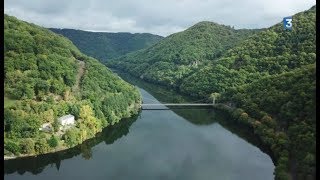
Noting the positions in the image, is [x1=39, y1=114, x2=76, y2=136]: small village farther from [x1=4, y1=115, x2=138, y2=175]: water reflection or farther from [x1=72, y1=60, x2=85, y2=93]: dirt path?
[x1=72, y1=60, x2=85, y2=93]: dirt path

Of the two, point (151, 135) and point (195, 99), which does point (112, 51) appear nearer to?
point (195, 99)

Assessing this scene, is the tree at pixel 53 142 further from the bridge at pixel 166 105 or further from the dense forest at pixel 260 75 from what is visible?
the bridge at pixel 166 105

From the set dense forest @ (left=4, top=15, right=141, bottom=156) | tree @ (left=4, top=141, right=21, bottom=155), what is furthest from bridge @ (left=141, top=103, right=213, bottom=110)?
tree @ (left=4, top=141, right=21, bottom=155)

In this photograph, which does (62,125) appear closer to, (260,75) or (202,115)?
(202,115)

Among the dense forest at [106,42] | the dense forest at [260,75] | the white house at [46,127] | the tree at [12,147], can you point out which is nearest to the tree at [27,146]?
the tree at [12,147]

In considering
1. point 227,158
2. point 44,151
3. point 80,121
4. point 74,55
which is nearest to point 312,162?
point 227,158

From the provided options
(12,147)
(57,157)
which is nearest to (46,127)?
(57,157)

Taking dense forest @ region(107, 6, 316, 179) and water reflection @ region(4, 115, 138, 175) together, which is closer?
dense forest @ region(107, 6, 316, 179)
